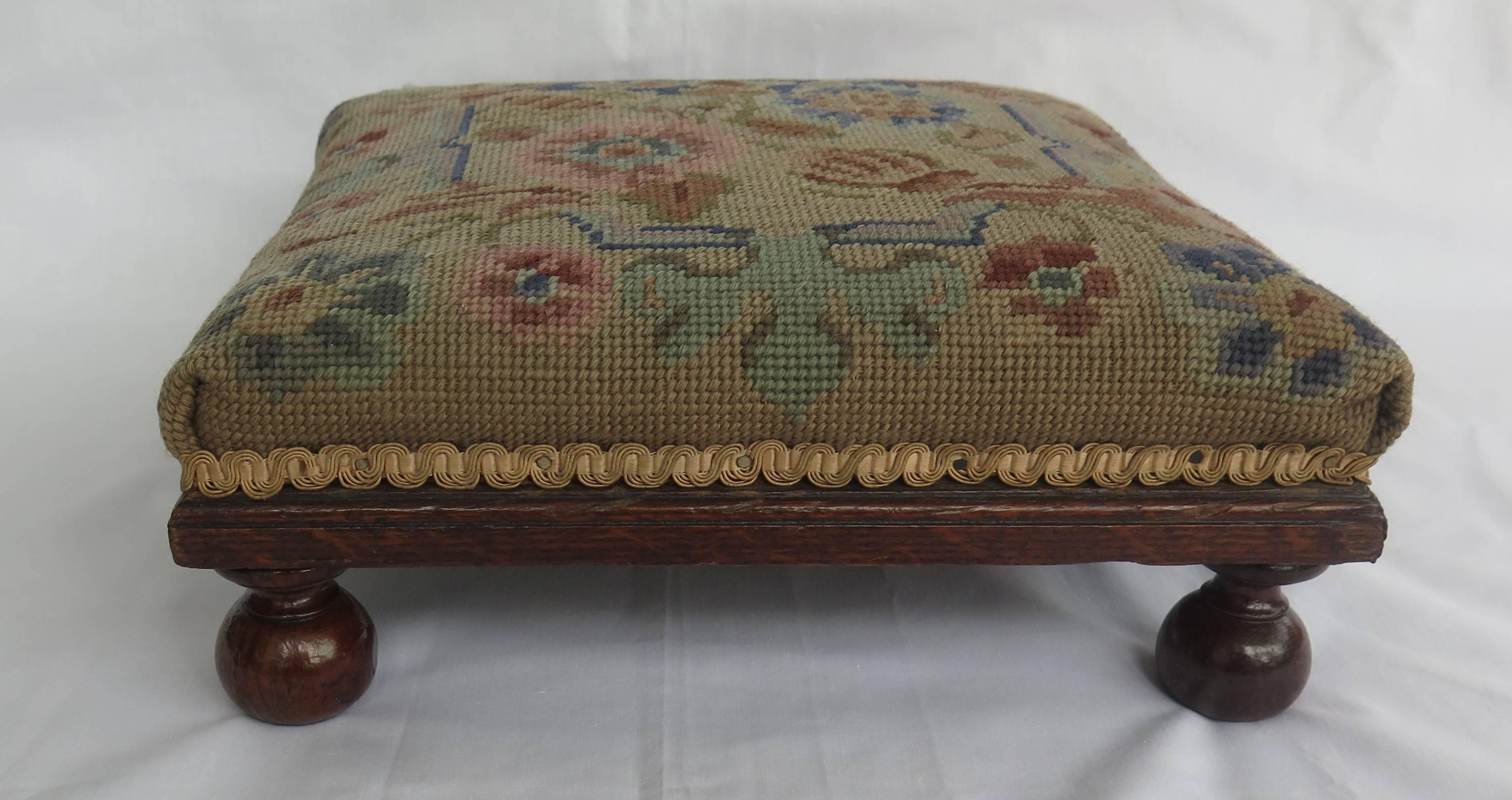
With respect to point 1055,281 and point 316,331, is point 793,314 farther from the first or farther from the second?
point 316,331

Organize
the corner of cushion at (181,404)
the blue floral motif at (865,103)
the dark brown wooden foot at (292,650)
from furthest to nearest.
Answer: the blue floral motif at (865,103) < the dark brown wooden foot at (292,650) < the corner of cushion at (181,404)

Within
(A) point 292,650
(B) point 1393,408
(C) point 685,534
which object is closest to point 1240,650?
(B) point 1393,408

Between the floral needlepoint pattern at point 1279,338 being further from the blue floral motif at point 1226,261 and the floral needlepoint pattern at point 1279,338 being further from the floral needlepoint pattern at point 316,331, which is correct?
the floral needlepoint pattern at point 316,331

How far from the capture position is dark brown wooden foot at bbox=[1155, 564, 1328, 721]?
1100mm

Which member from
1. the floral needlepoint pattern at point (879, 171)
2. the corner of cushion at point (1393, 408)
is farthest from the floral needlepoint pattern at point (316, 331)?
the corner of cushion at point (1393, 408)

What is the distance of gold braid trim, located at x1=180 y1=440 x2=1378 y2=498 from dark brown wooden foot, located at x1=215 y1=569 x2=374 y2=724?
93 mm

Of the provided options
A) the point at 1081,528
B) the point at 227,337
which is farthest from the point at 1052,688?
the point at 227,337

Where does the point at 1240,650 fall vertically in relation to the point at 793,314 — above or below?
below

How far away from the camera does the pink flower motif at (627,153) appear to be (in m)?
1.17

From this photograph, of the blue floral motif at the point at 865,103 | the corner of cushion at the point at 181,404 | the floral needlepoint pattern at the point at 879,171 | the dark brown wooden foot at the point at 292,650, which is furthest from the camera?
the blue floral motif at the point at 865,103

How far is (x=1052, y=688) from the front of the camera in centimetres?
116

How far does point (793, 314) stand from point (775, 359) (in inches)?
1.3

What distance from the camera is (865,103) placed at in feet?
4.61

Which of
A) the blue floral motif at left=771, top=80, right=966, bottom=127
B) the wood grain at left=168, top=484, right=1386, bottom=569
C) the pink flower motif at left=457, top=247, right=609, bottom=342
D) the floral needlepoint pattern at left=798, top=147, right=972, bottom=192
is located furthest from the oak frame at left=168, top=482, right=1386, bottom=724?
the blue floral motif at left=771, top=80, right=966, bottom=127
